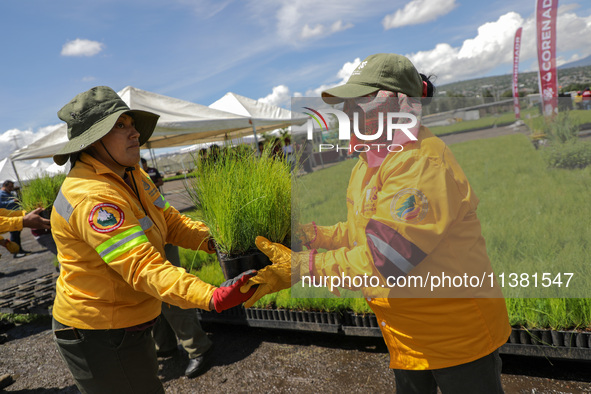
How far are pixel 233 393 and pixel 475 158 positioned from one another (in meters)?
2.45

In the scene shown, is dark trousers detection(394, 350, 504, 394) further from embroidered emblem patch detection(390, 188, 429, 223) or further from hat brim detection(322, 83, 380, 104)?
hat brim detection(322, 83, 380, 104)

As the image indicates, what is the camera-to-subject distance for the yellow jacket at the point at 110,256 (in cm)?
133

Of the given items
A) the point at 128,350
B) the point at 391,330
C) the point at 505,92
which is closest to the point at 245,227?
the point at 391,330

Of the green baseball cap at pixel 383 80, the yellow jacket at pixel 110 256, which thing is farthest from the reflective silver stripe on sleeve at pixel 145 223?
the green baseball cap at pixel 383 80

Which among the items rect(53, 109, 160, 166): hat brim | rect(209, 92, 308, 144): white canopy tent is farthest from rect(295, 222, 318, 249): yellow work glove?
rect(209, 92, 308, 144): white canopy tent

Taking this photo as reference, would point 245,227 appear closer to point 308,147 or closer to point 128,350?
point 308,147

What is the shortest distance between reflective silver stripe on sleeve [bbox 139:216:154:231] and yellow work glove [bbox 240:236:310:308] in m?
0.54

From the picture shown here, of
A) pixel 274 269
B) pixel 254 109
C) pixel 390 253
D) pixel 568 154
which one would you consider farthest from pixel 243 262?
pixel 254 109

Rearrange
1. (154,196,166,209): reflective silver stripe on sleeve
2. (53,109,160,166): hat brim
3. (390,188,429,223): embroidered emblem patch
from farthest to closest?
(154,196,166,209): reflective silver stripe on sleeve < (53,109,160,166): hat brim < (390,188,429,223): embroidered emblem patch

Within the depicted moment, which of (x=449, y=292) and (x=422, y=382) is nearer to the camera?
(x=449, y=292)

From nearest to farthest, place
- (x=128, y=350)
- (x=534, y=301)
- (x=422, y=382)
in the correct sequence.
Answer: (x=422, y=382) < (x=128, y=350) < (x=534, y=301)

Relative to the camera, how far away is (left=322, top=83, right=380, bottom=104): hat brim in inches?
44.5

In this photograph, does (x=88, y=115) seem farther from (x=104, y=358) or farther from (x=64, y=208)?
(x=104, y=358)

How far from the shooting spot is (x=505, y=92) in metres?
1.26
